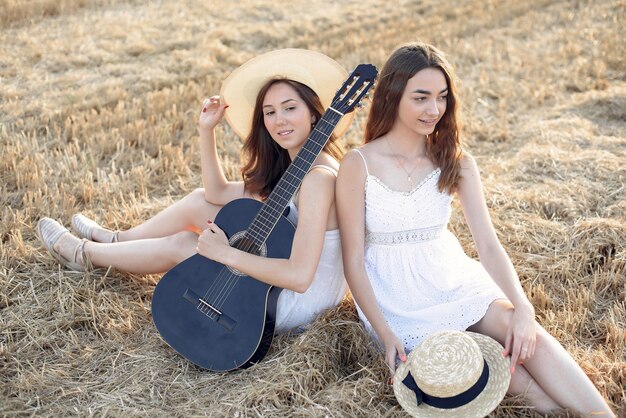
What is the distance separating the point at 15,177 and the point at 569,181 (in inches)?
171

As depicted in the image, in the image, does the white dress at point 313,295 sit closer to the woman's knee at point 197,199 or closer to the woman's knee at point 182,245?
the woman's knee at point 182,245

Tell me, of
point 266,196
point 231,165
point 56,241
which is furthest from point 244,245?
point 231,165

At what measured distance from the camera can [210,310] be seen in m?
3.60

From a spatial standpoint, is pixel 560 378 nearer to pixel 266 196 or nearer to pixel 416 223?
pixel 416 223

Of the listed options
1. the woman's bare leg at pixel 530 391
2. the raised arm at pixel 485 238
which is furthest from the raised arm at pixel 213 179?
the woman's bare leg at pixel 530 391

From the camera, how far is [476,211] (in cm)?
369

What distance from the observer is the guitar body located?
351 cm

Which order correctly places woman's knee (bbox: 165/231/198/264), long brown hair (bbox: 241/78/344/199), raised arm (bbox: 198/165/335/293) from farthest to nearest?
woman's knee (bbox: 165/231/198/264), long brown hair (bbox: 241/78/344/199), raised arm (bbox: 198/165/335/293)

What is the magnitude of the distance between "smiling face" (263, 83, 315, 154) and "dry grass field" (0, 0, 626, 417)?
990mm

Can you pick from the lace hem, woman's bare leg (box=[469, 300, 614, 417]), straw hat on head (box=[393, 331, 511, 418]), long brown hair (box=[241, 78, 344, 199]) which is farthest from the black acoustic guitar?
woman's bare leg (box=[469, 300, 614, 417])

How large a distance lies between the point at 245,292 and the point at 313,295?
398 mm

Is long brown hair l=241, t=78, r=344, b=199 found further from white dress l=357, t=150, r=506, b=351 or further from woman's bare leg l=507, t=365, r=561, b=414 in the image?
woman's bare leg l=507, t=365, r=561, b=414

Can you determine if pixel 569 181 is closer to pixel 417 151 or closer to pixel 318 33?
pixel 417 151

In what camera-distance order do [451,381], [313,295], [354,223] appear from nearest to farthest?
[451,381]
[354,223]
[313,295]
